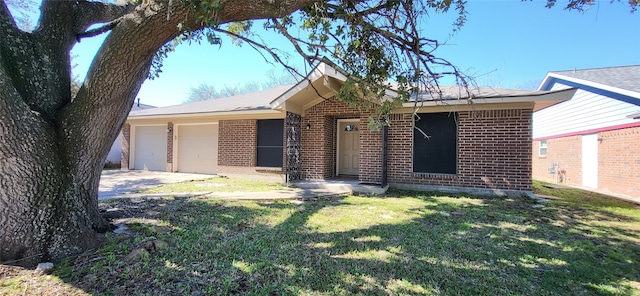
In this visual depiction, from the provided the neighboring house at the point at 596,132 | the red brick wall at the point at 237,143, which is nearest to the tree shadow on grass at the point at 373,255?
the neighboring house at the point at 596,132

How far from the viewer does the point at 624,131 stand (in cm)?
945

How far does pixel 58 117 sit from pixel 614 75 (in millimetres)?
16770

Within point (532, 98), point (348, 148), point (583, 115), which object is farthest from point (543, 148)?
point (348, 148)

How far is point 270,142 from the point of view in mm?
10953

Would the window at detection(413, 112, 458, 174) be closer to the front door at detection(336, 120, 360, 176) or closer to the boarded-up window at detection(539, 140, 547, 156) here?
the front door at detection(336, 120, 360, 176)

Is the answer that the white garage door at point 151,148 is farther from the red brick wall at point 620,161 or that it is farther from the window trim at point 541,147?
the window trim at point 541,147

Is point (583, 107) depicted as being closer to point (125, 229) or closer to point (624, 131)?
point (624, 131)

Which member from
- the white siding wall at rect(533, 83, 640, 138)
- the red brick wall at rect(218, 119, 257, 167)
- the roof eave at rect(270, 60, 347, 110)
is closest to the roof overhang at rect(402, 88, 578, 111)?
the roof eave at rect(270, 60, 347, 110)

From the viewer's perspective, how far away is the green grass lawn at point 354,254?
2.79 meters

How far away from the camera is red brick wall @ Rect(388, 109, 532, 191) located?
309 inches

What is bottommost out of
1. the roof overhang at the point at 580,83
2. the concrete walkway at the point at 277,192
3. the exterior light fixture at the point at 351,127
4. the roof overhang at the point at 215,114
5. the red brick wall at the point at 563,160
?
the concrete walkway at the point at 277,192

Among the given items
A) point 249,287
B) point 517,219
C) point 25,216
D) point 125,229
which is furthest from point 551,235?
point 25,216

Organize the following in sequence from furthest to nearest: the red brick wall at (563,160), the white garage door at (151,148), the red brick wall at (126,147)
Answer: the red brick wall at (126,147) → the white garage door at (151,148) → the red brick wall at (563,160)

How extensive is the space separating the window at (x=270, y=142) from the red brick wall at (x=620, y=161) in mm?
11315
